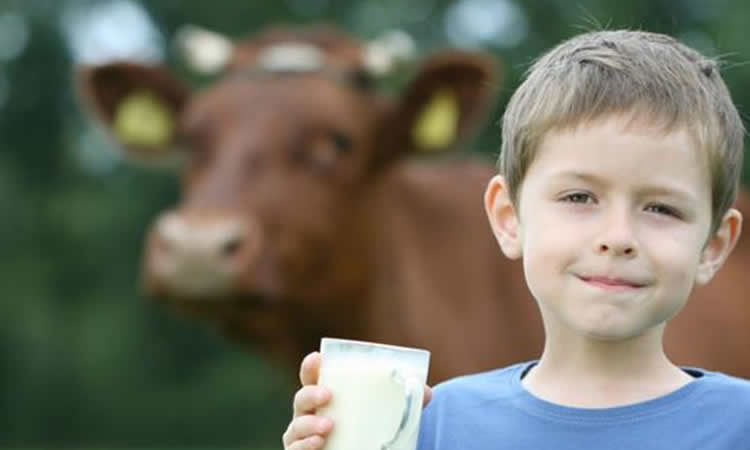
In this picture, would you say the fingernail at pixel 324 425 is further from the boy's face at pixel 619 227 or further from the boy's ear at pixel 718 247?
the boy's ear at pixel 718 247

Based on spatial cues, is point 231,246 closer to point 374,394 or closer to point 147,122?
point 147,122

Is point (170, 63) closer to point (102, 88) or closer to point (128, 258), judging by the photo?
point (128, 258)

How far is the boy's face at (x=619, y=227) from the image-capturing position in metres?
2.08

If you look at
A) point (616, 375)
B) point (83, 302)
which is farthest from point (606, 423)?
point (83, 302)

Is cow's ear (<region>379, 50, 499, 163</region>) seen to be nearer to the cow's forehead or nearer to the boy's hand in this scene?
the cow's forehead

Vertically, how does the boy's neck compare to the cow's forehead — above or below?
below

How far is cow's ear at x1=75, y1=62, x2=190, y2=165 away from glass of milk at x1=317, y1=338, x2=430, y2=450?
4465 mm

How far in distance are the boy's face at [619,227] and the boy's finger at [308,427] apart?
0.35 meters

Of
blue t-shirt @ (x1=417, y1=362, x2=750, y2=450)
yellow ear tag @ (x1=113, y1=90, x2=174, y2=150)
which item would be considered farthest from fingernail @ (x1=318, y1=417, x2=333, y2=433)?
yellow ear tag @ (x1=113, y1=90, x2=174, y2=150)

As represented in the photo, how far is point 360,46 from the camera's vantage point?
6.42 meters

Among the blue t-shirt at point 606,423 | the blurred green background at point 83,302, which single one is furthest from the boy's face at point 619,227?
the blurred green background at point 83,302

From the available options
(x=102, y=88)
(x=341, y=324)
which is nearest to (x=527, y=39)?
(x=102, y=88)

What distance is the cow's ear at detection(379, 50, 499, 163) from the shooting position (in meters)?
6.18

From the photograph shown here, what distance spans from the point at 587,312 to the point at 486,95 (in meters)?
4.49
